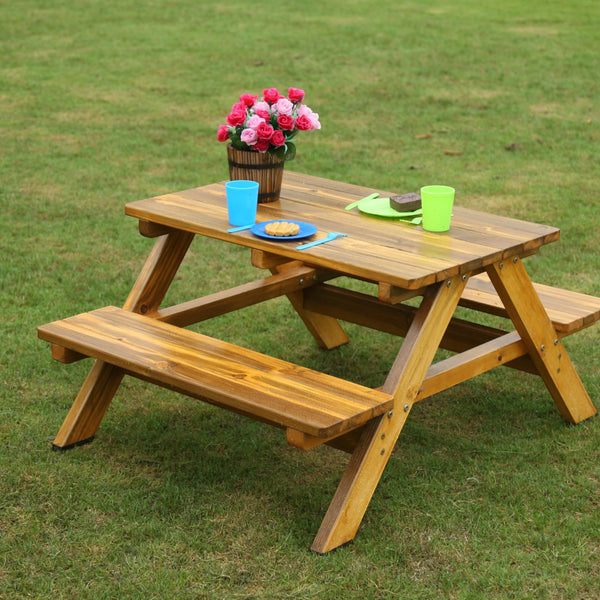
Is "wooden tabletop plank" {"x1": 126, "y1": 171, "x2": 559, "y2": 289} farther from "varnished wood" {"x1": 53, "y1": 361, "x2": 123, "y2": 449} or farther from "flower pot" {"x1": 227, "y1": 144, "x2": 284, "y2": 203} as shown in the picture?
"varnished wood" {"x1": 53, "y1": 361, "x2": 123, "y2": 449}

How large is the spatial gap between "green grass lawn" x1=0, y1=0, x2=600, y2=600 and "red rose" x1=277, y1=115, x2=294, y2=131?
3.80ft

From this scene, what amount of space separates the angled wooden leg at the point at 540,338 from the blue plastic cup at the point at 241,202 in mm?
839

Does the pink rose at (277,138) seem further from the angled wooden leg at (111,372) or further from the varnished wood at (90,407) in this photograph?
the varnished wood at (90,407)

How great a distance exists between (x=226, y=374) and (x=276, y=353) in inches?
53.7

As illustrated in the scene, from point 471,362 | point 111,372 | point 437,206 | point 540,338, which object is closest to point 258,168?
point 437,206

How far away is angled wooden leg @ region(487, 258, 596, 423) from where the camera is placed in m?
3.29

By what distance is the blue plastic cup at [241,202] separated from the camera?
A: 10.9ft

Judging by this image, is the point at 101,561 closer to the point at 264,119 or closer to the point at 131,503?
the point at 131,503

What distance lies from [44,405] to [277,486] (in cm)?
109

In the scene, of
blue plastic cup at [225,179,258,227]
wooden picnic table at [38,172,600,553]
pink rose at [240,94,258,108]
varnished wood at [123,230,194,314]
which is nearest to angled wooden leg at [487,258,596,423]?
wooden picnic table at [38,172,600,553]

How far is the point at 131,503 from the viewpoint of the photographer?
3164mm

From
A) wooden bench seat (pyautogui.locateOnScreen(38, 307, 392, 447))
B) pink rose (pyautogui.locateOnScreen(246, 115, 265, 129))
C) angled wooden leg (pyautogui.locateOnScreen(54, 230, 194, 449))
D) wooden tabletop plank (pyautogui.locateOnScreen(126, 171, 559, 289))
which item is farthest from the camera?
angled wooden leg (pyautogui.locateOnScreen(54, 230, 194, 449))

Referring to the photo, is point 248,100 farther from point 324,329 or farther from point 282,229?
point 324,329

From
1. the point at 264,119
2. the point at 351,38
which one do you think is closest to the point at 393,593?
the point at 264,119
